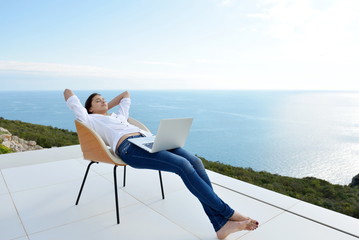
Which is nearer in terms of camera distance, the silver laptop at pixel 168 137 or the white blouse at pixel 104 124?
the silver laptop at pixel 168 137

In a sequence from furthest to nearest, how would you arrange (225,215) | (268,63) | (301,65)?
(268,63)
(301,65)
(225,215)

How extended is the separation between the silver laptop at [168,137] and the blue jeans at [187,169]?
4 cm

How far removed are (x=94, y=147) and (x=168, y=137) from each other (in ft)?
1.74

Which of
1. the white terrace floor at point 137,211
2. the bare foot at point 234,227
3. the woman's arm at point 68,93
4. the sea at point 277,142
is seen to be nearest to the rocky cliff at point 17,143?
the white terrace floor at point 137,211

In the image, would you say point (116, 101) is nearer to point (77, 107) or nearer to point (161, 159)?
point (77, 107)

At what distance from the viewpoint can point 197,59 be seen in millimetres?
56562

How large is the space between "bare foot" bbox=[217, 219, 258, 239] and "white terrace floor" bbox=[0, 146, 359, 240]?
0.14m

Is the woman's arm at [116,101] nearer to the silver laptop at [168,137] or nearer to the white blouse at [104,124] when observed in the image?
the white blouse at [104,124]

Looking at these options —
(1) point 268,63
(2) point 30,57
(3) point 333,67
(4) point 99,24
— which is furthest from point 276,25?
(1) point 268,63

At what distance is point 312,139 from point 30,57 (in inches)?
1450

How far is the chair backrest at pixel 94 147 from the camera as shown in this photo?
1729 millimetres

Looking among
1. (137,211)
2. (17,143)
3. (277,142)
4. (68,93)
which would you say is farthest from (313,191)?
(277,142)

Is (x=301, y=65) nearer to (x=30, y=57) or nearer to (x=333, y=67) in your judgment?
(x=333, y=67)

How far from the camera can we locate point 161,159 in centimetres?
161
